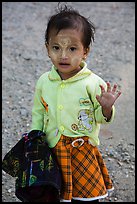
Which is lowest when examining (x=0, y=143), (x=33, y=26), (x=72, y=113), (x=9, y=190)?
(x=9, y=190)

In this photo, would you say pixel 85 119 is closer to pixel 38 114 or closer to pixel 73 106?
pixel 73 106

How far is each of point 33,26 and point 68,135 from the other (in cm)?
396

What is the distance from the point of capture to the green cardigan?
214 centimetres

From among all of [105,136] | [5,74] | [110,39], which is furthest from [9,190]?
[110,39]

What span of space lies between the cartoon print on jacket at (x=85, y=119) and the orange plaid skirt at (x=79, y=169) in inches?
2.4

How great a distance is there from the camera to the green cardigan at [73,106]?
2.14m

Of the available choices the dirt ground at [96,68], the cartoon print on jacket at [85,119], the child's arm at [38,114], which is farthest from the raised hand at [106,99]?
the dirt ground at [96,68]

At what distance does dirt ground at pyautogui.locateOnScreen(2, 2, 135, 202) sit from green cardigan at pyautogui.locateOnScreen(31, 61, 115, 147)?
1066 millimetres

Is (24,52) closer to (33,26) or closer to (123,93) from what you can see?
(33,26)

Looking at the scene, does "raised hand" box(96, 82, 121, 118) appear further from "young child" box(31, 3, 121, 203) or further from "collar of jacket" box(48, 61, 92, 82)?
"collar of jacket" box(48, 61, 92, 82)

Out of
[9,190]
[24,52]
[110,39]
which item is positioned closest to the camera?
[9,190]

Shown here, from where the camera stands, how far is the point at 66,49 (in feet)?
6.88

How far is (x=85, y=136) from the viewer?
2199mm

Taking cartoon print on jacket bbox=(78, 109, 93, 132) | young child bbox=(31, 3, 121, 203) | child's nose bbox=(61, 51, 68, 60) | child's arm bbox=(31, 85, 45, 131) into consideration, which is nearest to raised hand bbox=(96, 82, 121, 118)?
young child bbox=(31, 3, 121, 203)
